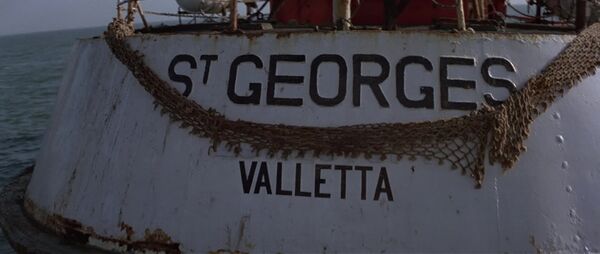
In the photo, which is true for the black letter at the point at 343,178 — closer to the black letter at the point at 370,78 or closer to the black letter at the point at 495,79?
the black letter at the point at 370,78

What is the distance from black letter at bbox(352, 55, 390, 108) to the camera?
12.8ft

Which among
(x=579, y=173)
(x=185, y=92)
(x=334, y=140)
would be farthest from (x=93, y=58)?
(x=579, y=173)

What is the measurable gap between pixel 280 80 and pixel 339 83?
0.38m

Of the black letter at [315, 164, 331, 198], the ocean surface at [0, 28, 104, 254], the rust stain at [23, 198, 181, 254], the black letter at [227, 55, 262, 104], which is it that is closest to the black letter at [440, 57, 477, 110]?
the black letter at [315, 164, 331, 198]

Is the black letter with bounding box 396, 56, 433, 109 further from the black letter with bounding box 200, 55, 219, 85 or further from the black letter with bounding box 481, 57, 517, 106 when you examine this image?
the black letter with bounding box 200, 55, 219, 85

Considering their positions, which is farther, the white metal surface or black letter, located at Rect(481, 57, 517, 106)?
the white metal surface

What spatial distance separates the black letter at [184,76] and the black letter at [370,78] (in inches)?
42.2

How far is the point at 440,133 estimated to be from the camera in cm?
375

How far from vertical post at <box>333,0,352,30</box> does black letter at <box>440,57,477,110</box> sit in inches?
27.6

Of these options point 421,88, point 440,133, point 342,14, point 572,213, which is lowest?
point 572,213

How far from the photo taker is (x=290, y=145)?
3.86 meters

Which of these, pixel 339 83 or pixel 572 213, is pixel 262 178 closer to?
pixel 339 83

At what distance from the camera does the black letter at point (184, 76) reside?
4.19 meters

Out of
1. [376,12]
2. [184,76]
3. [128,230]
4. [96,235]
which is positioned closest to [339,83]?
[184,76]
